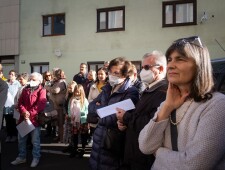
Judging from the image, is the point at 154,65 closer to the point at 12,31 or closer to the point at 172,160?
the point at 172,160

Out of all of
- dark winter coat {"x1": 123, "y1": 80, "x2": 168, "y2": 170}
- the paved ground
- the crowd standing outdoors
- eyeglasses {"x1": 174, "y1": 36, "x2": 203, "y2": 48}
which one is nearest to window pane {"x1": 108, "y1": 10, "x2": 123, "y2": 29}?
the paved ground

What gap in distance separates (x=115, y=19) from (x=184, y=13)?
3362mm

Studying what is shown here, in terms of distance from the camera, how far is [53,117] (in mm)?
8430

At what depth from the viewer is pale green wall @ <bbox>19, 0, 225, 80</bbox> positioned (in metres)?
13.6

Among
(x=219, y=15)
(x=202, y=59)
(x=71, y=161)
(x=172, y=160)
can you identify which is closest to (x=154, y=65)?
(x=202, y=59)

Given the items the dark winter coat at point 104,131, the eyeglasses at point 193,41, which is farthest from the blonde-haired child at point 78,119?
the eyeglasses at point 193,41

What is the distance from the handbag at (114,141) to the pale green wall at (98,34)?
36.9 ft

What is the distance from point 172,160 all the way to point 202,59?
0.63m

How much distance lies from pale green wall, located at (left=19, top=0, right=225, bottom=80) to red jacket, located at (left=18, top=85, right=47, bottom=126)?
8938 mm

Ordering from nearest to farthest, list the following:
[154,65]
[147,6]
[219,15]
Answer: [154,65]
[219,15]
[147,6]

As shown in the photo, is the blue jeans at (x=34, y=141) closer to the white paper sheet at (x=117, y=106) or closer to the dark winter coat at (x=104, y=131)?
the dark winter coat at (x=104, y=131)

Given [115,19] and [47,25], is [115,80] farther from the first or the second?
[47,25]

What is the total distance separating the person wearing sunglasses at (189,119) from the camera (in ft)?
5.52

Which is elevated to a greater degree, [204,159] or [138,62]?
[138,62]
